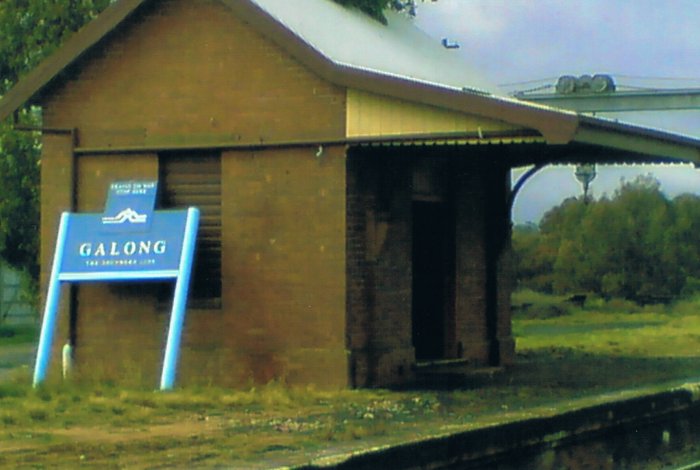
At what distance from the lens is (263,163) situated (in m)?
17.7

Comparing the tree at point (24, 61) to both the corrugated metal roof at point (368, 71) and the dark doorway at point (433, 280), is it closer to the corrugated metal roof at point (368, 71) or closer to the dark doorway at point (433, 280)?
the corrugated metal roof at point (368, 71)

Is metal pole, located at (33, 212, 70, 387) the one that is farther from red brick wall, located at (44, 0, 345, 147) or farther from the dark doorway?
the dark doorway

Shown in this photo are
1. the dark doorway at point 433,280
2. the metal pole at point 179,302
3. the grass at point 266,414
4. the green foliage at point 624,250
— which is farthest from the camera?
the green foliage at point 624,250

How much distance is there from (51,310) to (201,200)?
2.25 m

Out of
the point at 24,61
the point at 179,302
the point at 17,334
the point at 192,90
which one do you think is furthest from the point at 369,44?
the point at 17,334

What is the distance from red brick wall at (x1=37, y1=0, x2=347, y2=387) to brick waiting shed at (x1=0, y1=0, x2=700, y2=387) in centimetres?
2

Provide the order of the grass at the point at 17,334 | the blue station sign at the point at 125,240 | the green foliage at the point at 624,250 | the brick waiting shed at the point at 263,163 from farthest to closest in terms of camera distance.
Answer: the green foliage at the point at 624,250 → the grass at the point at 17,334 → the blue station sign at the point at 125,240 → the brick waiting shed at the point at 263,163

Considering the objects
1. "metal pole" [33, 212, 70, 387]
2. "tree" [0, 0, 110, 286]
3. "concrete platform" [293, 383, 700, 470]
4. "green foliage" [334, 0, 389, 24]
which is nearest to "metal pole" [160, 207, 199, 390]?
"metal pole" [33, 212, 70, 387]

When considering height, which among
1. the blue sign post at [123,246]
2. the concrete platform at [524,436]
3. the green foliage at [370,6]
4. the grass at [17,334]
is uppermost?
the green foliage at [370,6]

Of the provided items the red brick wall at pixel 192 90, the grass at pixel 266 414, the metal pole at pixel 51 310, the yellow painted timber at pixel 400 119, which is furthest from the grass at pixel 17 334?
the yellow painted timber at pixel 400 119

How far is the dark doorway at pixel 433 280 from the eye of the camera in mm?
19844

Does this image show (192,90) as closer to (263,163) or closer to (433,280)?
(263,163)

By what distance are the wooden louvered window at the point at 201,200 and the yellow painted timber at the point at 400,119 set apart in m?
1.95

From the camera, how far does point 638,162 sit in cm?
2120
